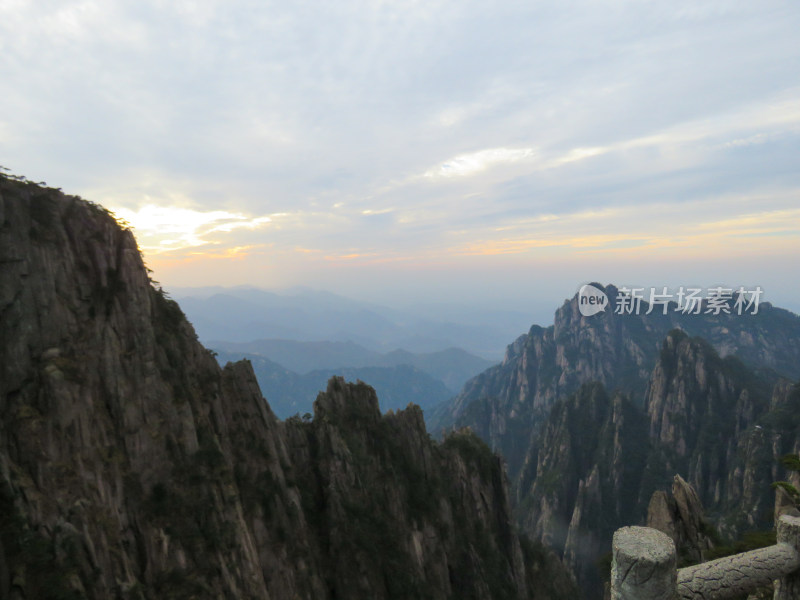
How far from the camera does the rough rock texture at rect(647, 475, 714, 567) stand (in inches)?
1308

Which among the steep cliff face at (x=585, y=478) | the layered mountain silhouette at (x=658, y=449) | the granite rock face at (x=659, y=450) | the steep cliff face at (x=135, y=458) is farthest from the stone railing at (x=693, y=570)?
the steep cliff face at (x=585, y=478)

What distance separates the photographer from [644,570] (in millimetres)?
4242

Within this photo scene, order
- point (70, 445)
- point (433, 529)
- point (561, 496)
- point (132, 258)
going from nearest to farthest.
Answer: point (70, 445) → point (132, 258) → point (433, 529) → point (561, 496)

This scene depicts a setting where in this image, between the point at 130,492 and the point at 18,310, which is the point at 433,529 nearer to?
the point at 130,492

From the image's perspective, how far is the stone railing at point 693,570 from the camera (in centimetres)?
427

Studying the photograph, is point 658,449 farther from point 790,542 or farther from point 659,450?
point 790,542

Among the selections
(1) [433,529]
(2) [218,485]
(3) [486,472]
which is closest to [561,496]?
(3) [486,472]

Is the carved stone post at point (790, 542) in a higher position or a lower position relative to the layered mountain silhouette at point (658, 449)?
higher

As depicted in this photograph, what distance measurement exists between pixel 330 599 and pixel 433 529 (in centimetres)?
Answer: 1598

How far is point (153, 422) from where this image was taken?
23625 mm

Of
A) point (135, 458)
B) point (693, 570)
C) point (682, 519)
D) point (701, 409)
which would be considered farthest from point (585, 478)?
point (693, 570)

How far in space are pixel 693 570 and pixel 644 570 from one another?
2484 millimetres

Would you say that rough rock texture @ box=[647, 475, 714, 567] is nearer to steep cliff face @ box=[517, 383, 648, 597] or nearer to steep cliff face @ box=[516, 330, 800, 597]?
steep cliff face @ box=[516, 330, 800, 597]

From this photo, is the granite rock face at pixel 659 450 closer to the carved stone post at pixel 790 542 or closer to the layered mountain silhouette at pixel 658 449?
the layered mountain silhouette at pixel 658 449
